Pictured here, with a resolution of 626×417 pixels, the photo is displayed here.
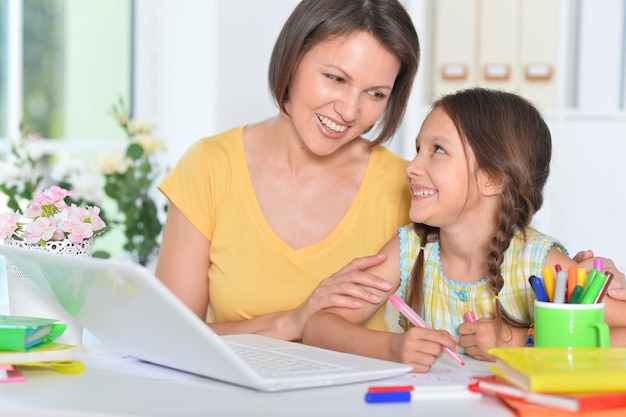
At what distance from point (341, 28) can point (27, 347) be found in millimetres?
814

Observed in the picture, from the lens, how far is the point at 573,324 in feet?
3.59

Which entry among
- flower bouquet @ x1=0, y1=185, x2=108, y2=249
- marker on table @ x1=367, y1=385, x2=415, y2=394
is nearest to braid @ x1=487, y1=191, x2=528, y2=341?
marker on table @ x1=367, y1=385, x2=415, y2=394

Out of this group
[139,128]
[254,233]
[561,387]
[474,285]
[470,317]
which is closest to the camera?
[561,387]

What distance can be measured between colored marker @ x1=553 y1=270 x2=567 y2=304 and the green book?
23.1 inches

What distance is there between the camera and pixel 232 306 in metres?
1.74

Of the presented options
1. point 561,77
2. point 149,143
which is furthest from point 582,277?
point 561,77

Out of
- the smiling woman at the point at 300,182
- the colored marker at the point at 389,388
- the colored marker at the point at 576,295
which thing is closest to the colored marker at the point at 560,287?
the colored marker at the point at 576,295

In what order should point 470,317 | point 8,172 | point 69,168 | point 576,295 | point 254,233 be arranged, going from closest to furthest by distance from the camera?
point 576,295 < point 470,317 < point 254,233 < point 8,172 < point 69,168

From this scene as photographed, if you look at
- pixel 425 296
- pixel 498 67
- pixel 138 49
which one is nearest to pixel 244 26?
pixel 138 49

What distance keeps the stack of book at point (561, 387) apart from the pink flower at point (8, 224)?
2.23ft

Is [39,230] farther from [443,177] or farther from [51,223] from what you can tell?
[443,177]

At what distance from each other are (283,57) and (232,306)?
18.4 inches

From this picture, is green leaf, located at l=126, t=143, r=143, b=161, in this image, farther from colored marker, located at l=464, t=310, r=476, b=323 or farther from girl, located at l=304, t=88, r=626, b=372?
colored marker, located at l=464, t=310, r=476, b=323

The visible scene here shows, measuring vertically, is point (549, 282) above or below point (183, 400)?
above
